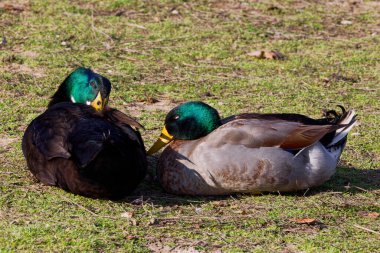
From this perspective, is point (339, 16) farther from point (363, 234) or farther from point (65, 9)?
point (363, 234)

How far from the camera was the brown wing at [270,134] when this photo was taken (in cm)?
578

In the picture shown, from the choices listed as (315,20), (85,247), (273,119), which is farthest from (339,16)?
(85,247)

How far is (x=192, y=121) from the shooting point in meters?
6.02

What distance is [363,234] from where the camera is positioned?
5191 mm

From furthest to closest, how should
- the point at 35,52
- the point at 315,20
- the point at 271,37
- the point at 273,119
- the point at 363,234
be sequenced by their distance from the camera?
the point at 315,20 < the point at 271,37 < the point at 35,52 < the point at 273,119 < the point at 363,234

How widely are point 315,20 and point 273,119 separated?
5.16 metres

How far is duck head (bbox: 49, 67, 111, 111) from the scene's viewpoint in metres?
6.67

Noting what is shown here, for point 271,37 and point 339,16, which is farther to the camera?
point 339,16

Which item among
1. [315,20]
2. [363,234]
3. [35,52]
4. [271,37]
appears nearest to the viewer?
[363,234]

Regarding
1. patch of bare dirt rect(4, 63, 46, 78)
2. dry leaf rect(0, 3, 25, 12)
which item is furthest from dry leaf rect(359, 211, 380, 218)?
dry leaf rect(0, 3, 25, 12)

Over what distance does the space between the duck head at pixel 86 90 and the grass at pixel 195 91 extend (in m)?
0.52

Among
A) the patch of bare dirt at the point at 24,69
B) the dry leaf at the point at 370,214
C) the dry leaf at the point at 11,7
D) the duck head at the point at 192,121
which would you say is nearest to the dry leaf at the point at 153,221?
the duck head at the point at 192,121

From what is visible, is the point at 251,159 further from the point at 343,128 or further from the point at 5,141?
the point at 5,141

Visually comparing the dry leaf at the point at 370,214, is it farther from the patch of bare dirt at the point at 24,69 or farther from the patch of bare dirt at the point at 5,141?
the patch of bare dirt at the point at 24,69
